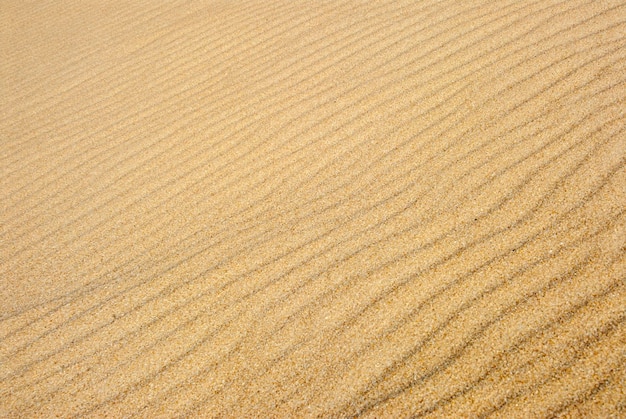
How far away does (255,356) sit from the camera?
2.16 m

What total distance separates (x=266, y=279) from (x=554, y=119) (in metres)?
1.70

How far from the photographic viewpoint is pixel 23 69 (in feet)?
15.6

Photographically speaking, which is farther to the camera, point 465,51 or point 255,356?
point 465,51

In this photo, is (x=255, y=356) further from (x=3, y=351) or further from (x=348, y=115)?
(x=348, y=115)

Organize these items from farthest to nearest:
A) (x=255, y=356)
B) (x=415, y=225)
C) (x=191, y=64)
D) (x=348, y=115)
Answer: (x=191, y=64), (x=348, y=115), (x=415, y=225), (x=255, y=356)

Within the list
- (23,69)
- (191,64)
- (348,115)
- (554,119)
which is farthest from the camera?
(23,69)

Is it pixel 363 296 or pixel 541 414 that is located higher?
pixel 363 296

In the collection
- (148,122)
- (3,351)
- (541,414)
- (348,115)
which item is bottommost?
(541,414)

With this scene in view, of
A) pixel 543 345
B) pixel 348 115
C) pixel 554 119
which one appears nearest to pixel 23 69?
pixel 348 115

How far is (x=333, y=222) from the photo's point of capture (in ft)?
8.80

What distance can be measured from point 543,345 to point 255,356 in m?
1.04

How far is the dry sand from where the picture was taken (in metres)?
2.02

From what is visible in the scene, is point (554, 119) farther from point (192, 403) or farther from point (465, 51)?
point (192, 403)

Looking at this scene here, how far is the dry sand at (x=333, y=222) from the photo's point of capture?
6.62ft
